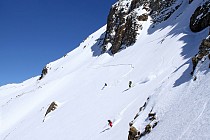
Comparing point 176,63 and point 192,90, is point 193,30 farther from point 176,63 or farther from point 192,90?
point 192,90

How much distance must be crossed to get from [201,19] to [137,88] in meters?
13.8

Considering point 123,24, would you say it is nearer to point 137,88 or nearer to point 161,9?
point 161,9

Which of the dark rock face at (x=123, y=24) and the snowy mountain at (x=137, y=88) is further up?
the dark rock face at (x=123, y=24)

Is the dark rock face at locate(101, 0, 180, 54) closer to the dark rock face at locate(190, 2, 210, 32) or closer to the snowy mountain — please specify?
the snowy mountain

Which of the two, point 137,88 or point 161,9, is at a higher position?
point 161,9

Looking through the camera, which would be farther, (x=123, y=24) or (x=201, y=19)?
(x=123, y=24)

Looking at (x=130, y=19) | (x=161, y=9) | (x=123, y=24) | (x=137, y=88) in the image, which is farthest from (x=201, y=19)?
(x=123, y=24)

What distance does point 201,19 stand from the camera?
33406 millimetres

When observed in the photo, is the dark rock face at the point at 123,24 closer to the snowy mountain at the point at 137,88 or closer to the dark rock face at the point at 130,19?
the dark rock face at the point at 130,19

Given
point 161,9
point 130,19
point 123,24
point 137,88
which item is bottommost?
point 137,88

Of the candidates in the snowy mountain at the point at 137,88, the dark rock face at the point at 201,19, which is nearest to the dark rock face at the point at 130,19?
the snowy mountain at the point at 137,88

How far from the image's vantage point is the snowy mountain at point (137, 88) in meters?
12.6

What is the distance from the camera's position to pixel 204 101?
11320mm

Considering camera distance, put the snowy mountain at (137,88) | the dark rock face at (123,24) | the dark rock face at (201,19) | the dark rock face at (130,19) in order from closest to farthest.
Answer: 1. the snowy mountain at (137,88)
2. the dark rock face at (201,19)
3. the dark rock face at (130,19)
4. the dark rock face at (123,24)
